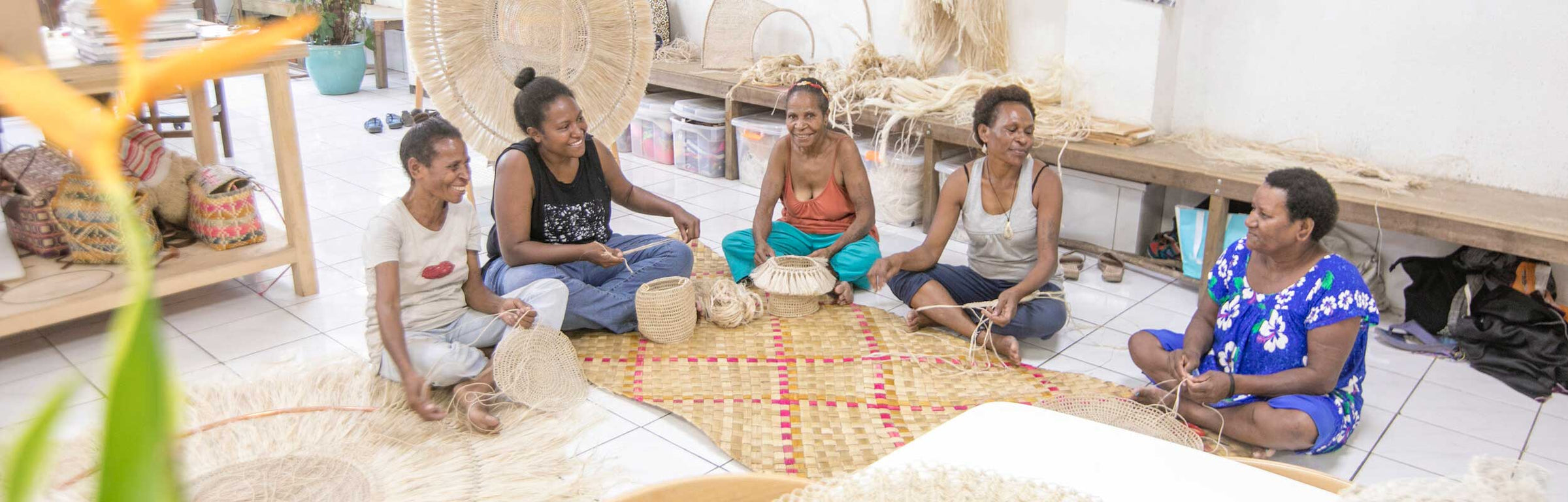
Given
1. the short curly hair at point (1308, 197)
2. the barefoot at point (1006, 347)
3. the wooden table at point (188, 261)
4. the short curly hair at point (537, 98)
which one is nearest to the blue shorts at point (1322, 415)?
the short curly hair at point (1308, 197)

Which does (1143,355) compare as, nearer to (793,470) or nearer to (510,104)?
(793,470)

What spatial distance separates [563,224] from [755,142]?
6.52 ft

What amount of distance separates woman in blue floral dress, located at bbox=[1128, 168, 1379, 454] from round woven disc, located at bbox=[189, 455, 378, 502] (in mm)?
1900

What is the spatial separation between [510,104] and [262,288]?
3.77ft

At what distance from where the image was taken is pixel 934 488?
110 centimetres

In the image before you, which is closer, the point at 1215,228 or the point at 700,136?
the point at 1215,228

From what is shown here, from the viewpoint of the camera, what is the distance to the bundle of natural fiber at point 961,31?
15.0ft

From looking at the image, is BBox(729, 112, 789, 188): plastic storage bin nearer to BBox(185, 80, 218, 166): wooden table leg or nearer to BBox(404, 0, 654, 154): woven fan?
BBox(404, 0, 654, 154): woven fan

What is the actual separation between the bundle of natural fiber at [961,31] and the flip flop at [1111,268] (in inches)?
44.3

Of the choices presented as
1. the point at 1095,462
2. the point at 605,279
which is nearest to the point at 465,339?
the point at 605,279

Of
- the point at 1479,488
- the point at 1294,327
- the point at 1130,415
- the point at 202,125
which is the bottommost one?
the point at 1130,415

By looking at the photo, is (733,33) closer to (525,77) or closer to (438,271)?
(525,77)

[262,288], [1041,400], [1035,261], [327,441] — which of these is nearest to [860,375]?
[1041,400]

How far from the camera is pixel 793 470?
244 cm
